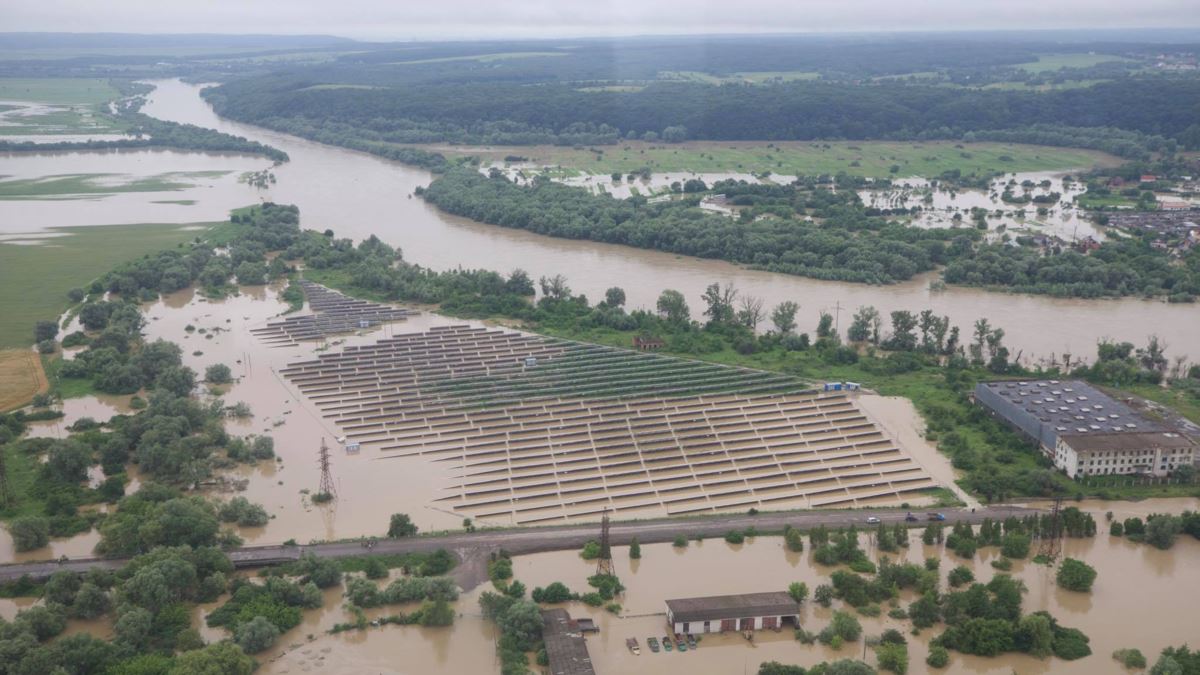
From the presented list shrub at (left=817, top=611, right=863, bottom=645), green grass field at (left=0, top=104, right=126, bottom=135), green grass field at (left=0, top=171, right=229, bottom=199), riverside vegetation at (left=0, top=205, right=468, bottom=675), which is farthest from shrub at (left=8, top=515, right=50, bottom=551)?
green grass field at (left=0, top=104, right=126, bottom=135)

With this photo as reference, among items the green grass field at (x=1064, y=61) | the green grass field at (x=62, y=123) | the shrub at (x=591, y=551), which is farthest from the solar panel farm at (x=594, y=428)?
the green grass field at (x=1064, y=61)

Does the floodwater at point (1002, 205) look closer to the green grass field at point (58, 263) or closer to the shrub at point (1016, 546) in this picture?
the shrub at point (1016, 546)

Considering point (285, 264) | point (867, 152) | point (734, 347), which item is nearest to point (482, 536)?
point (734, 347)

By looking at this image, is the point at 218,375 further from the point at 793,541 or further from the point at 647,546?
the point at 793,541

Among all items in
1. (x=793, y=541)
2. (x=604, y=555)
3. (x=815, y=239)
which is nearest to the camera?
(x=604, y=555)

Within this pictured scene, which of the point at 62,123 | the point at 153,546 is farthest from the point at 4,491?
the point at 62,123

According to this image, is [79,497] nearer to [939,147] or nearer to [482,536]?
[482,536]
